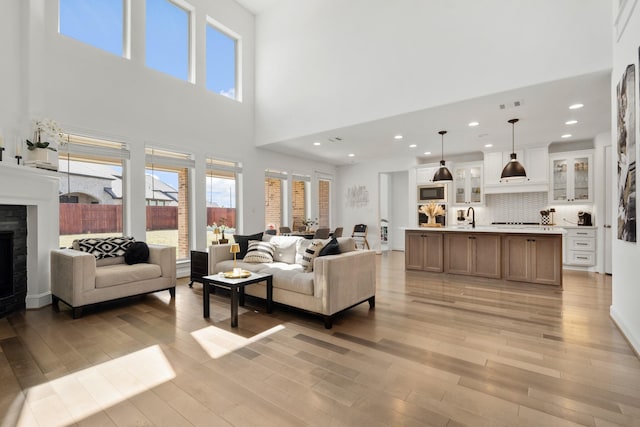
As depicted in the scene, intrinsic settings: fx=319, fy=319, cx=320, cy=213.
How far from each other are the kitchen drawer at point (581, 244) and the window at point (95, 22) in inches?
353

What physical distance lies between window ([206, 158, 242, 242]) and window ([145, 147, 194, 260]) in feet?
1.44

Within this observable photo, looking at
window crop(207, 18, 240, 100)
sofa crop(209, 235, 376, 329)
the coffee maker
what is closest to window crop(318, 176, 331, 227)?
window crop(207, 18, 240, 100)

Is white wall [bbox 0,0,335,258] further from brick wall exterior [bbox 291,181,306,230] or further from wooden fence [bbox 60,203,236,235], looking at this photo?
brick wall exterior [bbox 291,181,306,230]

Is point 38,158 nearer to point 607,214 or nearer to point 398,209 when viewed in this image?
point 398,209

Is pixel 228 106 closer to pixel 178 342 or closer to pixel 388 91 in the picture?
pixel 388 91

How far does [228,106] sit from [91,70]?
2386 mm

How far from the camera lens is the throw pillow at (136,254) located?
173 inches

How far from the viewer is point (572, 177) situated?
6.57 m

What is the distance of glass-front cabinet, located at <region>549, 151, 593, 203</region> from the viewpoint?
6414 millimetres

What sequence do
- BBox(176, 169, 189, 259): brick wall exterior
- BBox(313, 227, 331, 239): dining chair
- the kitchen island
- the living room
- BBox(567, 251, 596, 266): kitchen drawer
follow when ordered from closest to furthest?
the living room → the kitchen island → BBox(176, 169, 189, 259): brick wall exterior → BBox(567, 251, 596, 266): kitchen drawer → BBox(313, 227, 331, 239): dining chair

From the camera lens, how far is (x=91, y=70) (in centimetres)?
463

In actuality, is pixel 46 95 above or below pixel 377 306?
above

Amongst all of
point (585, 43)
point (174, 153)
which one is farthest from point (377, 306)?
point (174, 153)

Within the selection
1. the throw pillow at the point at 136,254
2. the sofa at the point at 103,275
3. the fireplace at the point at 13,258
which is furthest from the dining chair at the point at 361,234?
the fireplace at the point at 13,258
